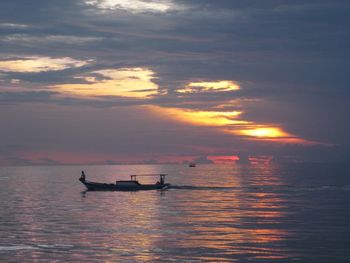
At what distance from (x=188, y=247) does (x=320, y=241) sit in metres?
13.3

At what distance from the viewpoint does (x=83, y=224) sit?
71.9 metres

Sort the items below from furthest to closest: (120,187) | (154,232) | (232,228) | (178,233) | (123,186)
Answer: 1. (123,186)
2. (120,187)
3. (232,228)
4. (154,232)
5. (178,233)

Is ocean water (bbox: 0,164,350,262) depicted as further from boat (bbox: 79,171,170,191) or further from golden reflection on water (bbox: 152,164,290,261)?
boat (bbox: 79,171,170,191)

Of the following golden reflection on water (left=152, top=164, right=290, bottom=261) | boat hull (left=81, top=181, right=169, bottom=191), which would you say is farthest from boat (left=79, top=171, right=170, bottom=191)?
golden reflection on water (left=152, top=164, right=290, bottom=261)

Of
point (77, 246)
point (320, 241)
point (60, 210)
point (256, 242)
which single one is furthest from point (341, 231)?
point (60, 210)

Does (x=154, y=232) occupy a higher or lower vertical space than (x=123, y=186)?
lower

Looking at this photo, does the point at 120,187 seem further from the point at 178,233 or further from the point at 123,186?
the point at 178,233

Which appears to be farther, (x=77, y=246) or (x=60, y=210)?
(x=60, y=210)

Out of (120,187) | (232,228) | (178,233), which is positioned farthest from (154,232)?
(120,187)

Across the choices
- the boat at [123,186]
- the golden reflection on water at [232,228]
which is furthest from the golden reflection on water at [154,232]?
the boat at [123,186]

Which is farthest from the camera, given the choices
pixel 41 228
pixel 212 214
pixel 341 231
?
pixel 212 214

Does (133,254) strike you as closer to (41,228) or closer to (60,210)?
(41,228)

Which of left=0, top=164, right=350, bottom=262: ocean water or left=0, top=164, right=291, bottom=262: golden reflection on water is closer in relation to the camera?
left=0, top=164, right=350, bottom=262: ocean water

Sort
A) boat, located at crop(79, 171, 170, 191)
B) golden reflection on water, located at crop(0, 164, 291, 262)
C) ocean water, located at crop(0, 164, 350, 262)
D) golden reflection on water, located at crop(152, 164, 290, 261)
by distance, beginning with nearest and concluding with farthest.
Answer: ocean water, located at crop(0, 164, 350, 262) → golden reflection on water, located at crop(0, 164, 291, 262) → golden reflection on water, located at crop(152, 164, 290, 261) → boat, located at crop(79, 171, 170, 191)
